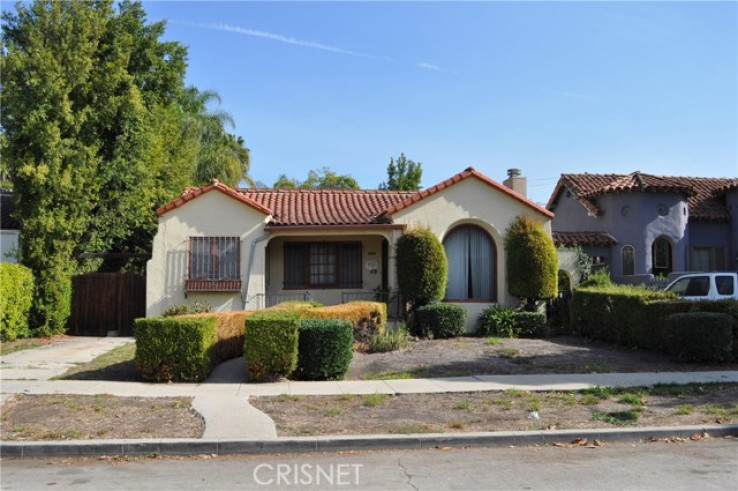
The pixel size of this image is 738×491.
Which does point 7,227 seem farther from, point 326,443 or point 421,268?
point 326,443

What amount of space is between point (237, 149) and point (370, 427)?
35.0 meters

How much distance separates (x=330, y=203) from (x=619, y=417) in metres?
13.9

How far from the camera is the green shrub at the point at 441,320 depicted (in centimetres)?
1739

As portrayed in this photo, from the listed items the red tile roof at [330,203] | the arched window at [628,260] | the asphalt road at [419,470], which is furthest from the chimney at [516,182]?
the asphalt road at [419,470]

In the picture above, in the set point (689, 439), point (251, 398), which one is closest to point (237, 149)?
point (251, 398)

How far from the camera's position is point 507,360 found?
13594mm

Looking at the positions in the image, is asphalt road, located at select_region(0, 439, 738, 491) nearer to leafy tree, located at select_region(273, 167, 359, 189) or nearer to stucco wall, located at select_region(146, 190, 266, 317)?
stucco wall, located at select_region(146, 190, 266, 317)

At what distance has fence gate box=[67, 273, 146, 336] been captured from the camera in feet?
66.3

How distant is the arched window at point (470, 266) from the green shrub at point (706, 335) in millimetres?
6530

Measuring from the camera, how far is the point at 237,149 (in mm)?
40969

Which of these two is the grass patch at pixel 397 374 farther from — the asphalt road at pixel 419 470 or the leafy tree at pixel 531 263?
the leafy tree at pixel 531 263

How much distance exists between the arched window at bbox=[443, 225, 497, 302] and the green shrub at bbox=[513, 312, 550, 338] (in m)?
1.30

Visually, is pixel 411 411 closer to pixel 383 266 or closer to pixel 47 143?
pixel 383 266

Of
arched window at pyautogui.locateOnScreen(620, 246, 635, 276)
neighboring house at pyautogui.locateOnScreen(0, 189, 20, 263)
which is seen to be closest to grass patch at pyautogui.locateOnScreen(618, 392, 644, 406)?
arched window at pyautogui.locateOnScreen(620, 246, 635, 276)
